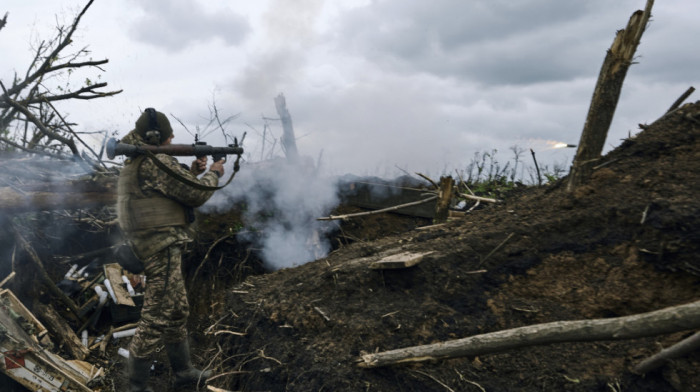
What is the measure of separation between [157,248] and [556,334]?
3372 mm

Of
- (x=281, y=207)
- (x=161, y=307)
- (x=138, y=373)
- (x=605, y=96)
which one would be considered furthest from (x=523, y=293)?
(x=281, y=207)

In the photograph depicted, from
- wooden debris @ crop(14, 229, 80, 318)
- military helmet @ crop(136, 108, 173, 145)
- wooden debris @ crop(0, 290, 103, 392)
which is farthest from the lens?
wooden debris @ crop(14, 229, 80, 318)

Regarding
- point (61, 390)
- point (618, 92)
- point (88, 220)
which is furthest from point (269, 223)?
point (618, 92)

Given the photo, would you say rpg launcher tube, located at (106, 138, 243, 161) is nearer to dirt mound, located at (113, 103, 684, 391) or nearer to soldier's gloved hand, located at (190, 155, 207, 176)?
soldier's gloved hand, located at (190, 155, 207, 176)

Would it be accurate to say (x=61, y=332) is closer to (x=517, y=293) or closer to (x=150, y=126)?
(x=150, y=126)

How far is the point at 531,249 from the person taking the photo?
117 inches

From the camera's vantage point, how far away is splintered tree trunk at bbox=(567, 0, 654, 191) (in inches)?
119

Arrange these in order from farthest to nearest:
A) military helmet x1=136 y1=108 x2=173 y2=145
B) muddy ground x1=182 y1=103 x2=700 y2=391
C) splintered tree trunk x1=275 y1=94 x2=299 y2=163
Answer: splintered tree trunk x1=275 y1=94 x2=299 y2=163, military helmet x1=136 y1=108 x2=173 y2=145, muddy ground x1=182 y1=103 x2=700 y2=391

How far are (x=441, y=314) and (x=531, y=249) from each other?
0.81m

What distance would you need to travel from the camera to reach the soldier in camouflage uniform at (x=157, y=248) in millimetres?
3930

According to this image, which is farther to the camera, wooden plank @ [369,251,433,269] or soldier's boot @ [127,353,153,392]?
soldier's boot @ [127,353,153,392]

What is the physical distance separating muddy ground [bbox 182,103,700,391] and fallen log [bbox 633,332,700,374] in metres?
0.06

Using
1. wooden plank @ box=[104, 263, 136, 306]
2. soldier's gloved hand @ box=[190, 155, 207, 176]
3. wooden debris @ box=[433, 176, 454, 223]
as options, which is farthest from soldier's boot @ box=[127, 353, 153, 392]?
wooden debris @ box=[433, 176, 454, 223]

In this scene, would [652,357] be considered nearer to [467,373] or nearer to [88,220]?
[467,373]
